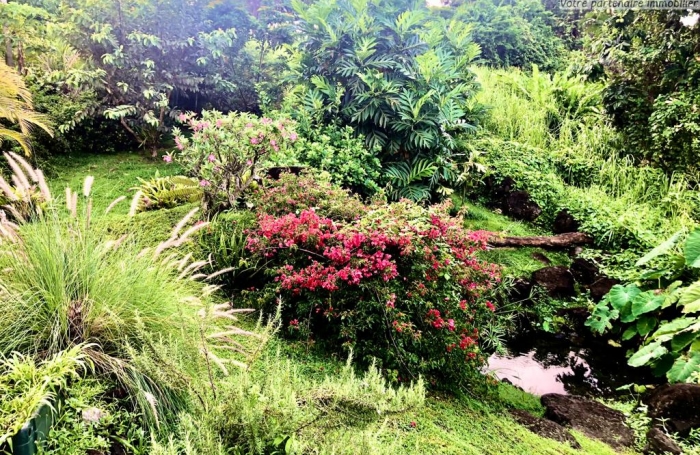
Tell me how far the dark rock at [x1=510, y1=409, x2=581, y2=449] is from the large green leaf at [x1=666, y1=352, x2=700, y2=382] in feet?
3.00

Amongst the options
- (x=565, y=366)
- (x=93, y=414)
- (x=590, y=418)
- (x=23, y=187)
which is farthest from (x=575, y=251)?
(x=23, y=187)

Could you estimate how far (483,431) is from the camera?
280 centimetres

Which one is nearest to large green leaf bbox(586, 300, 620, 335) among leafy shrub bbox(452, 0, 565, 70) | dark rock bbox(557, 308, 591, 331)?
dark rock bbox(557, 308, 591, 331)

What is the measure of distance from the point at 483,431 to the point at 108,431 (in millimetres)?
2066

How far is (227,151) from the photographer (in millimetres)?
4180

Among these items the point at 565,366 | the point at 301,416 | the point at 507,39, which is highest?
the point at 507,39

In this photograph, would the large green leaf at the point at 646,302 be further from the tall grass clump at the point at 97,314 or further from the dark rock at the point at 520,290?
the tall grass clump at the point at 97,314

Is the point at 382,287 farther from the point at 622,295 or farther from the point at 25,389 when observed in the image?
the point at 622,295

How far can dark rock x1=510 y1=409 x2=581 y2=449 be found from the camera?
2.99m

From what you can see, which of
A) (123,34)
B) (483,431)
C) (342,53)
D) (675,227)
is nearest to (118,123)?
(123,34)

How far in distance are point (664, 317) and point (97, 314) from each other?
184 inches

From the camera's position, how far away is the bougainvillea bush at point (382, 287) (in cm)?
313

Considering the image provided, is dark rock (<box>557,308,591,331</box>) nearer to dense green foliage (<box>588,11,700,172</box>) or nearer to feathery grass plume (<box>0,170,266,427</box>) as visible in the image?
dense green foliage (<box>588,11,700,172</box>)

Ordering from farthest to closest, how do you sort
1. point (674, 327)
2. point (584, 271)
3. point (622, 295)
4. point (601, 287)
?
1. point (584, 271)
2. point (601, 287)
3. point (622, 295)
4. point (674, 327)
